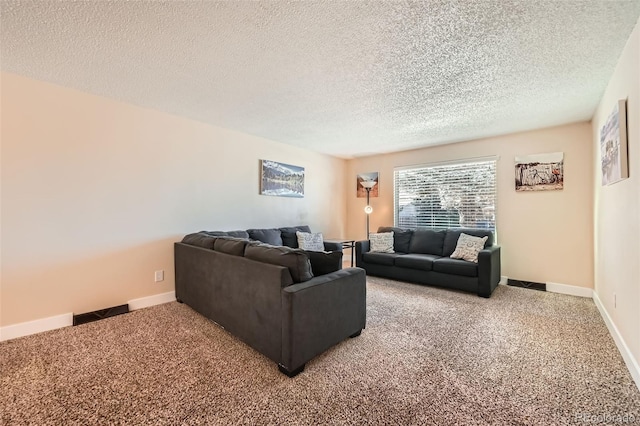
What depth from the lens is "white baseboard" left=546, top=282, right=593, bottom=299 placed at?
3.61m

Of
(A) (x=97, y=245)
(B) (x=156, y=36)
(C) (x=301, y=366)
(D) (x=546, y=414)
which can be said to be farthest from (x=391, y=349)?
(A) (x=97, y=245)

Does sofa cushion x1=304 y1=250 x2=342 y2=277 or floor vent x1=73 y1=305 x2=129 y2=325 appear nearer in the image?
sofa cushion x1=304 y1=250 x2=342 y2=277

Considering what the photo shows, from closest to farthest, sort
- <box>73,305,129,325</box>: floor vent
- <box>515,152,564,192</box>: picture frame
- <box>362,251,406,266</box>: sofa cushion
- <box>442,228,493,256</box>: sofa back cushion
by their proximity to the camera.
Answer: <box>73,305,129,325</box>: floor vent < <box>515,152,564,192</box>: picture frame < <box>442,228,493,256</box>: sofa back cushion < <box>362,251,406,266</box>: sofa cushion

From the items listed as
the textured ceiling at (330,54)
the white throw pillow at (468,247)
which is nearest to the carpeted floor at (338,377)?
the white throw pillow at (468,247)

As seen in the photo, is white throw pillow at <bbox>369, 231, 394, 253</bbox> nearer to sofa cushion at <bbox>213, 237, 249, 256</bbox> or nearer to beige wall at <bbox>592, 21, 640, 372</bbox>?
beige wall at <bbox>592, 21, 640, 372</bbox>

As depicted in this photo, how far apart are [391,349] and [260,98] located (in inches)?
109

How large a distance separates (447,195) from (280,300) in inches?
158

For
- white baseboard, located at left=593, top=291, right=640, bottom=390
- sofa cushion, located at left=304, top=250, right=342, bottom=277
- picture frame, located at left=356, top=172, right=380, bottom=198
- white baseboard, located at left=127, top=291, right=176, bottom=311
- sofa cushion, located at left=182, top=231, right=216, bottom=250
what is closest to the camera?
white baseboard, located at left=593, top=291, right=640, bottom=390

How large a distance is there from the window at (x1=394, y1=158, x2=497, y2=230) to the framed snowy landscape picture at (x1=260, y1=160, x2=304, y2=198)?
200 centimetres

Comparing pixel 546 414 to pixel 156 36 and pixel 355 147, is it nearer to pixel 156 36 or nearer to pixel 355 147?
pixel 156 36

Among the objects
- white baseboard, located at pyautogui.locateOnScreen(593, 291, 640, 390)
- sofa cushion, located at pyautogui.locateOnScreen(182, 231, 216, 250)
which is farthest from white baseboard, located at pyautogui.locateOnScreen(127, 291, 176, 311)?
white baseboard, located at pyautogui.locateOnScreen(593, 291, 640, 390)

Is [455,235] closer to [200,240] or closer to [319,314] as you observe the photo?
[319,314]

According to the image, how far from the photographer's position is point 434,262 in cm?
396

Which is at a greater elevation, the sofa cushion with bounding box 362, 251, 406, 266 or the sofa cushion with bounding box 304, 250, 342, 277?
the sofa cushion with bounding box 304, 250, 342, 277
